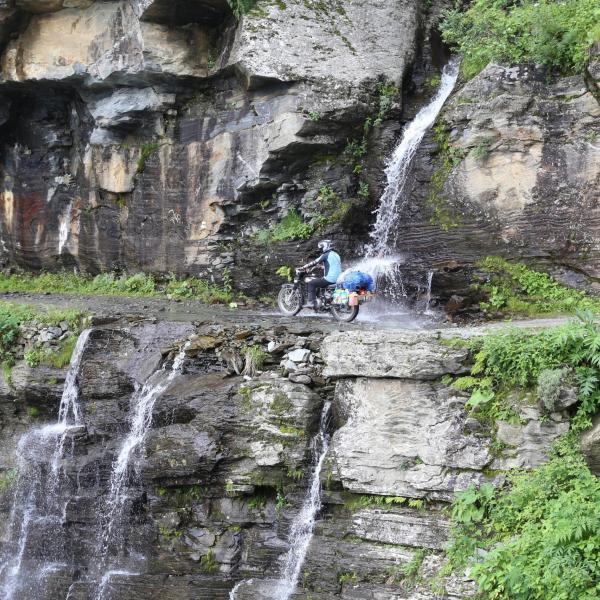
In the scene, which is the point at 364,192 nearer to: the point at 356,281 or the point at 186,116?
the point at 356,281

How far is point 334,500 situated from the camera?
852 centimetres

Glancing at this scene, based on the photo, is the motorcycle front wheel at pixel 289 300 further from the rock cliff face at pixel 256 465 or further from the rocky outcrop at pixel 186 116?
the rock cliff face at pixel 256 465

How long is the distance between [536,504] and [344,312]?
5873mm

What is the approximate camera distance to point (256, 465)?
29.5 ft

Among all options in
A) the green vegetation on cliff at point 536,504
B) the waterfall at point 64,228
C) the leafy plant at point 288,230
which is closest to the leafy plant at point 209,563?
the green vegetation on cliff at point 536,504

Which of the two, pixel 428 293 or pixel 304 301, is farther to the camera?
pixel 304 301

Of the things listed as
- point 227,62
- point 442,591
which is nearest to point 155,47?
point 227,62

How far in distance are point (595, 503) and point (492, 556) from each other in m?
1.12

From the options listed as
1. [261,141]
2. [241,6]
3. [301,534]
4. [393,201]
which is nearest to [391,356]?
[301,534]

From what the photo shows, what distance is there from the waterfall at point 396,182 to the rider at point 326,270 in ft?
6.08

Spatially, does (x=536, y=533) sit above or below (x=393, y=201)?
below

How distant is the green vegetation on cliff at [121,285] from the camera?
1561 cm

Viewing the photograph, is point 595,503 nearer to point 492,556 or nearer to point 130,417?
point 492,556

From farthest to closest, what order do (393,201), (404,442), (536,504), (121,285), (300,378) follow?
(121,285), (393,201), (300,378), (404,442), (536,504)
